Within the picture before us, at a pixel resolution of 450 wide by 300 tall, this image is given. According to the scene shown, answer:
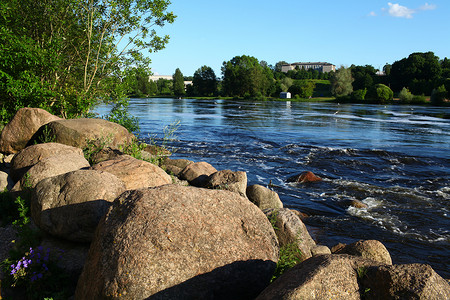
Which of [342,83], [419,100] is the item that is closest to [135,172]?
[419,100]

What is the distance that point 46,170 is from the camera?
21.6ft

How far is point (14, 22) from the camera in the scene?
1332cm

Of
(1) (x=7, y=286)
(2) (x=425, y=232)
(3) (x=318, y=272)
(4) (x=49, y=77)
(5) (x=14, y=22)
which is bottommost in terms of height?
(2) (x=425, y=232)

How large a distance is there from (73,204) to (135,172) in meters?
1.41

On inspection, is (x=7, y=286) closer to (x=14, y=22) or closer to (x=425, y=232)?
(x=425, y=232)

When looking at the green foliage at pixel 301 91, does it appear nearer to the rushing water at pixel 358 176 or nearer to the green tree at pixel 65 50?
the rushing water at pixel 358 176

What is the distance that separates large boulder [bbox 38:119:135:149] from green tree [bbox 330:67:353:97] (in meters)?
115

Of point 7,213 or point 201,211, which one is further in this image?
point 7,213

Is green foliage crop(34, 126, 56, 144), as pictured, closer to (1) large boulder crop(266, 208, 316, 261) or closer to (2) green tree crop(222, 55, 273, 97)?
(1) large boulder crop(266, 208, 316, 261)

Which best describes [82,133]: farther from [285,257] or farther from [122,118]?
[285,257]

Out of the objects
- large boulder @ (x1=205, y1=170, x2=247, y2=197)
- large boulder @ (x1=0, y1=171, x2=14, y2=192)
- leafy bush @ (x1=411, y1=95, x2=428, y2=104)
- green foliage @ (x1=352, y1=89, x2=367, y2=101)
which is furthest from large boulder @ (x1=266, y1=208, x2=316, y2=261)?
green foliage @ (x1=352, y1=89, x2=367, y2=101)

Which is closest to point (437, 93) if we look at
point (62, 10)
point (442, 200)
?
point (442, 200)

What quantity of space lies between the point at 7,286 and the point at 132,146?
540 centimetres

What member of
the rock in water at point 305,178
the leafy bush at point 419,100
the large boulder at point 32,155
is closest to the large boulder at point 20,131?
the large boulder at point 32,155
